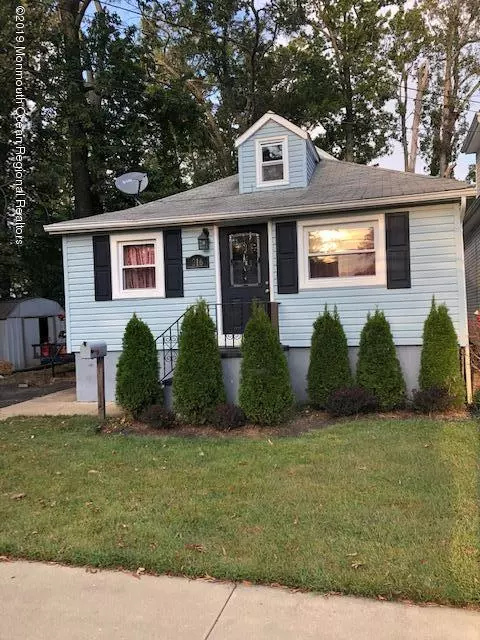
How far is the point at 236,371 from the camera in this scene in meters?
7.94

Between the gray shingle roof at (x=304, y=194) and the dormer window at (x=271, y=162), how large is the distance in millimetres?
259

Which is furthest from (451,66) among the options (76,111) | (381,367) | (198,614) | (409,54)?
(198,614)

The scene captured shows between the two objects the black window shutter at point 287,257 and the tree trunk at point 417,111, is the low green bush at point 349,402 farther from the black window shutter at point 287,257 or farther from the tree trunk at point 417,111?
the tree trunk at point 417,111

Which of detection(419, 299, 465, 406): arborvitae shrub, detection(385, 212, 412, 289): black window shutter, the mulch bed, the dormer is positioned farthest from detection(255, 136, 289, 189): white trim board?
the mulch bed

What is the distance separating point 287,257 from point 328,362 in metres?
2.04

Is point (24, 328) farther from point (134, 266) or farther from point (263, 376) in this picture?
point (263, 376)

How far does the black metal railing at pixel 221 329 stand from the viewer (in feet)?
Answer: 29.1

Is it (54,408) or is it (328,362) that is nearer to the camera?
(328,362)

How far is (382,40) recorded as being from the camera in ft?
75.0

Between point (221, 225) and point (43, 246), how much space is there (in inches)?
427

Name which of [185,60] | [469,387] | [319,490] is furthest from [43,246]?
[319,490]

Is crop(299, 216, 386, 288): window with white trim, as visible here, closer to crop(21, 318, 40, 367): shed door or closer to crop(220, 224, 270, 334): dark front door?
crop(220, 224, 270, 334): dark front door

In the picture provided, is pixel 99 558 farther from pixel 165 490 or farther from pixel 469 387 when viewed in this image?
pixel 469 387

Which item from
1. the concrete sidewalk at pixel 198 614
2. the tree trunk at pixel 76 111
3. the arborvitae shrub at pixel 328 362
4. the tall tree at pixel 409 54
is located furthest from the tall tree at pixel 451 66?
the concrete sidewalk at pixel 198 614
